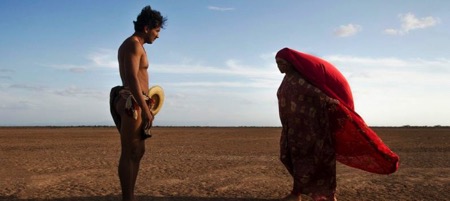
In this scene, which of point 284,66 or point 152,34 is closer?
point 152,34

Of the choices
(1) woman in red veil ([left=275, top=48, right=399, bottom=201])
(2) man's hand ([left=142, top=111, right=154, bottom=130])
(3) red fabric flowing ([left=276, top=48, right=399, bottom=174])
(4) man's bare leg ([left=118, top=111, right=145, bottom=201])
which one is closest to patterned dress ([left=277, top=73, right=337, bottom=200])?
(1) woman in red veil ([left=275, top=48, right=399, bottom=201])

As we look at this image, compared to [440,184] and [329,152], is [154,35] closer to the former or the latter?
[329,152]

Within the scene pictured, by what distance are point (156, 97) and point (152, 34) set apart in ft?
2.53

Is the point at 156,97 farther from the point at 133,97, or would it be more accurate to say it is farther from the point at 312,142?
the point at 312,142

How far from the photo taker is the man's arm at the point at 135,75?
4695 mm

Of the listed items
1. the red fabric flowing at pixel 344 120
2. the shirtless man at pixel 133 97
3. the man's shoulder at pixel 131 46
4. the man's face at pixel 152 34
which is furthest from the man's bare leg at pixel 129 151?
the red fabric flowing at pixel 344 120

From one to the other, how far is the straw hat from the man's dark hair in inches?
27.3

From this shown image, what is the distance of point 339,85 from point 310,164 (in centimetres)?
92

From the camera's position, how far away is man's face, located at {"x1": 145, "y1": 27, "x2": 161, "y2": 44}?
16.4 ft

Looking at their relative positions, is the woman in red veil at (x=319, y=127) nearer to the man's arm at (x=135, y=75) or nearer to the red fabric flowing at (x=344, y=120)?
the red fabric flowing at (x=344, y=120)

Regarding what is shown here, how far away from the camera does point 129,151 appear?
4895 millimetres

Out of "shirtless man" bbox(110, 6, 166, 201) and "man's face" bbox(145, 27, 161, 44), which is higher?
"man's face" bbox(145, 27, 161, 44)

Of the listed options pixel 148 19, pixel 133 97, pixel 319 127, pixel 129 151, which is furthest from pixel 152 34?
pixel 319 127

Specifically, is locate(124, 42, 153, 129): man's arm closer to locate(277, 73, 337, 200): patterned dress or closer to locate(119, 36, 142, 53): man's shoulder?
locate(119, 36, 142, 53): man's shoulder
